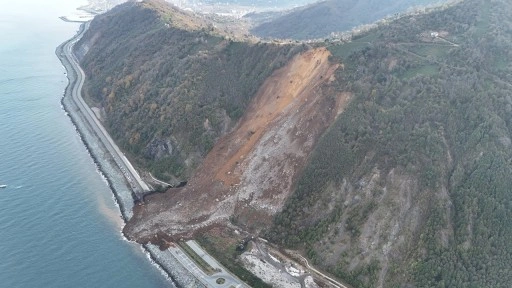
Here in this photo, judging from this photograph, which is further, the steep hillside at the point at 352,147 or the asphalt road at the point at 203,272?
the steep hillside at the point at 352,147

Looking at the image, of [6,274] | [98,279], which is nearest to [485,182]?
[98,279]

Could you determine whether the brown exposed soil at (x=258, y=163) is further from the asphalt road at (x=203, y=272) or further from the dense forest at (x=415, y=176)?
the asphalt road at (x=203, y=272)

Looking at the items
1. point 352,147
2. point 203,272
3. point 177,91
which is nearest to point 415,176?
point 352,147

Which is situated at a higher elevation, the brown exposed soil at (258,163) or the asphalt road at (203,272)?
the brown exposed soil at (258,163)

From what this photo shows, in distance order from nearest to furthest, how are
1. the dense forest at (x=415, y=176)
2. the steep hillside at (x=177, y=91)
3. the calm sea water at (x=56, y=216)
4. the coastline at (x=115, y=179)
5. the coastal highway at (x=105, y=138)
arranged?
1. the dense forest at (x=415, y=176)
2. the calm sea water at (x=56, y=216)
3. the coastline at (x=115, y=179)
4. the coastal highway at (x=105, y=138)
5. the steep hillside at (x=177, y=91)

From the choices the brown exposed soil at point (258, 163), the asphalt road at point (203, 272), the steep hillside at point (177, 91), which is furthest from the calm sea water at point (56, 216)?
the steep hillside at point (177, 91)

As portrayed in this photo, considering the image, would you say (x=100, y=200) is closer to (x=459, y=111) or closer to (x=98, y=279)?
(x=98, y=279)

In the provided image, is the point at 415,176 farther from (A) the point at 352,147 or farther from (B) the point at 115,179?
(B) the point at 115,179

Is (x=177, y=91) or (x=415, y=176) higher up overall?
(x=177, y=91)
